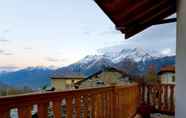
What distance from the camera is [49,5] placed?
13.6 meters

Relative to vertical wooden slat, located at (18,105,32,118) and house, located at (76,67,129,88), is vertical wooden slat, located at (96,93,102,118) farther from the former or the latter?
house, located at (76,67,129,88)

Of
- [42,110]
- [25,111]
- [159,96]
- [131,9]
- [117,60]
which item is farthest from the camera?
[117,60]

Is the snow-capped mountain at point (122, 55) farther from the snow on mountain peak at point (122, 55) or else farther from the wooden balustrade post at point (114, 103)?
the wooden balustrade post at point (114, 103)

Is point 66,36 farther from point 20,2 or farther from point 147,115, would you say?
point 147,115

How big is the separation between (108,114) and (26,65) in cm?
1198

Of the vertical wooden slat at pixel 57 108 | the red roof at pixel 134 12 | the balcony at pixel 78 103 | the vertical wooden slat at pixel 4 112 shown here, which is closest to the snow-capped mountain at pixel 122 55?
the red roof at pixel 134 12

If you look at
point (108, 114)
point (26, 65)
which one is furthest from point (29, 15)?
point (108, 114)

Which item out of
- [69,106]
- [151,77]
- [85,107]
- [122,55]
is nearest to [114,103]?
[85,107]

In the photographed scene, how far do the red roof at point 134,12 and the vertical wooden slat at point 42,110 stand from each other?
4.12 feet

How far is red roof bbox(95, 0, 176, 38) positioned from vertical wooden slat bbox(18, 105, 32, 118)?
54.5 inches

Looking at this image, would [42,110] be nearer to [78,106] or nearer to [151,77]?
[78,106]

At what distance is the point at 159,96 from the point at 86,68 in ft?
106

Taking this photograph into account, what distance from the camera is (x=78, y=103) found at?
2.77 m

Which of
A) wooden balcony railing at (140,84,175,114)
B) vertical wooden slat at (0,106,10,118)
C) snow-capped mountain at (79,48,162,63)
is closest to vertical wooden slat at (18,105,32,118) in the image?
vertical wooden slat at (0,106,10,118)
